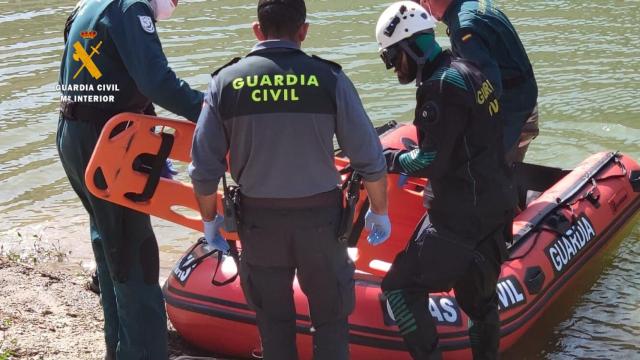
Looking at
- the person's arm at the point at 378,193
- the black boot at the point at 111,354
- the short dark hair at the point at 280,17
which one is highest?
the short dark hair at the point at 280,17

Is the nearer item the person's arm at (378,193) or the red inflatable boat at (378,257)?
the person's arm at (378,193)

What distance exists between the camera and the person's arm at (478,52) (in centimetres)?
411

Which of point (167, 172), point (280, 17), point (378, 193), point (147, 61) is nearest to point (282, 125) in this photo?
point (280, 17)

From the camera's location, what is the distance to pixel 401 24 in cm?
345

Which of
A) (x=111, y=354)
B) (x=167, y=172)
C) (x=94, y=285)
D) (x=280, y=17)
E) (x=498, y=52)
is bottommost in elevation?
(x=94, y=285)

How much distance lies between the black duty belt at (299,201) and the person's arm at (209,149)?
0.47 ft

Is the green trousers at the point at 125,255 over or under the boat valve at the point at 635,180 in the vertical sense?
over

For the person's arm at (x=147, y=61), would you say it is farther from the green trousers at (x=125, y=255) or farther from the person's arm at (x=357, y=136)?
the person's arm at (x=357, y=136)

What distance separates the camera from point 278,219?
118 inches

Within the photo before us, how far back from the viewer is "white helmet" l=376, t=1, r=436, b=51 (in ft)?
11.3

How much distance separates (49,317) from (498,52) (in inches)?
105

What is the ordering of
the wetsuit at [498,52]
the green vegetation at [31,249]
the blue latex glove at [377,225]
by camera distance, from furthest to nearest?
the green vegetation at [31,249] < the wetsuit at [498,52] < the blue latex glove at [377,225]

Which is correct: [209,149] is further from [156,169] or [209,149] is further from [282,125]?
[156,169]

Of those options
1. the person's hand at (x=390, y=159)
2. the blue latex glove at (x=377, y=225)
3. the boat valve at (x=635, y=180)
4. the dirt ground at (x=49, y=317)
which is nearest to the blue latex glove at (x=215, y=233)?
the blue latex glove at (x=377, y=225)
